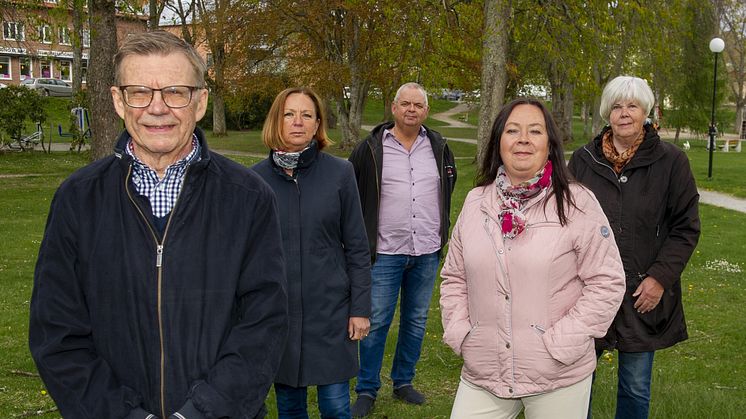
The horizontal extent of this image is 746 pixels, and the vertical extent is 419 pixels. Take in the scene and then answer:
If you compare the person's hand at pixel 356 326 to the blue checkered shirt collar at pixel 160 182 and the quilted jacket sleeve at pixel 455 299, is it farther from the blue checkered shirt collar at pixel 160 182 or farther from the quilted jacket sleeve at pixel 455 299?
the blue checkered shirt collar at pixel 160 182

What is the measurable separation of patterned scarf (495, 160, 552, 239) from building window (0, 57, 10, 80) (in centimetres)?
7180

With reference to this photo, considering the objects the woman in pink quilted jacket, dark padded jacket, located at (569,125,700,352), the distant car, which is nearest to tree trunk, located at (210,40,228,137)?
the distant car

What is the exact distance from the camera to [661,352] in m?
7.21

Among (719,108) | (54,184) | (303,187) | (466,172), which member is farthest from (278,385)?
(719,108)

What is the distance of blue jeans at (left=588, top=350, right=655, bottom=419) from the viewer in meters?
4.20

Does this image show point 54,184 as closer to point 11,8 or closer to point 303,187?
point 11,8

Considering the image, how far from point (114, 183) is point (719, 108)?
57188 millimetres

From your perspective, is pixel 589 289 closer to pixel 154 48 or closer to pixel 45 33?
pixel 154 48

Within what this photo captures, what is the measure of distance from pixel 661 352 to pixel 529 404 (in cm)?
438

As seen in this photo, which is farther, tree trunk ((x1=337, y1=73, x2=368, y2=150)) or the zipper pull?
tree trunk ((x1=337, y1=73, x2=368, y2=150))

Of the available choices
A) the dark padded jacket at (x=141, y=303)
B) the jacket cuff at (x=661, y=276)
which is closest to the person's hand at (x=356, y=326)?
the jacket cuff at (x=661, y=276)

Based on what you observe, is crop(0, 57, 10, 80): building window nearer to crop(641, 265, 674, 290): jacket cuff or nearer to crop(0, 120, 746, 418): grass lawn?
crop(0, 120, 746, 418): grass lawn

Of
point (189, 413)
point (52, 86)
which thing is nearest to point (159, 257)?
point (189, 413)

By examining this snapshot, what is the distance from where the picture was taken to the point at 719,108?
5353 cm
